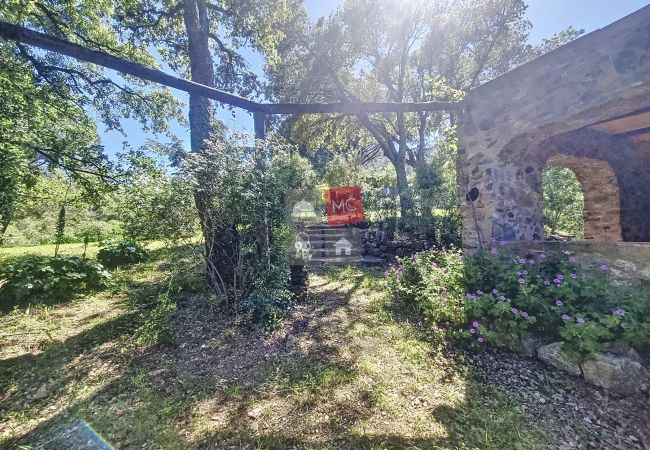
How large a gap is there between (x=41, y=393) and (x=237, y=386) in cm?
175

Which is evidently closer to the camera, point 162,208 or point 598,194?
point 162,208

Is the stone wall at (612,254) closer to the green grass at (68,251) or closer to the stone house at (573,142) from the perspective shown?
the stone house at (573,142)

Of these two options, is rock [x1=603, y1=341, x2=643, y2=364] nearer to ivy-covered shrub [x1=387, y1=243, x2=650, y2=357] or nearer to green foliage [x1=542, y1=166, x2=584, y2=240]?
ivy-covered shrub [x1=387, y1=243, x2=650, y2=357]

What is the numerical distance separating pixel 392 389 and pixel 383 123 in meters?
13.1

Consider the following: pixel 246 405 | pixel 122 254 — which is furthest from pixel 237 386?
pixel 122 254

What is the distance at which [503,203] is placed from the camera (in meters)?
4.28

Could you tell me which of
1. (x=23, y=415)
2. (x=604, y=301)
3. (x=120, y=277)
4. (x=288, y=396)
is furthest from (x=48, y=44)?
(x=604, y=301)

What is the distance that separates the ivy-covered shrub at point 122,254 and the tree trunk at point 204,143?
13.1ft

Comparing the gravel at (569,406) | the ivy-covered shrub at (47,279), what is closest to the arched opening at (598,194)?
the gravel at (569,406)

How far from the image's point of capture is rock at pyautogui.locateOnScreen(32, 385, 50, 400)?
246 cm

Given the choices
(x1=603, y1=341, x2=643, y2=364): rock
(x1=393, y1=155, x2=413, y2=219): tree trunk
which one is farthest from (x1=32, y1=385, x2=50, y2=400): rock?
(x1=393, y1=155, x2=413, y2=219): tree trunk

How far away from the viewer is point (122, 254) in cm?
691

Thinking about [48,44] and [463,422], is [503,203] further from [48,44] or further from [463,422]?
[48,44]

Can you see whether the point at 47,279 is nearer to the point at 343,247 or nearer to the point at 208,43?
the point at 208,43
